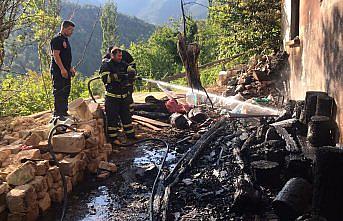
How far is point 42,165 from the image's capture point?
5.04 meters

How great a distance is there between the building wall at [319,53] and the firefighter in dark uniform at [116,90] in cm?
375

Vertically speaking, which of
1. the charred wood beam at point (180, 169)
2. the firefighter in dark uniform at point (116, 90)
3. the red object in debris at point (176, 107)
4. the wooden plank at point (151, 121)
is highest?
the firefighter in dark uniform at point (116, 90)

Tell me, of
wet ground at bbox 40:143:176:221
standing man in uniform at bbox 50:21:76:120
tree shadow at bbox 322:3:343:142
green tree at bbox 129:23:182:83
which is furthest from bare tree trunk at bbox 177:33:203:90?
green tree at bbox 129:23:182:83

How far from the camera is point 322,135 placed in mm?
5199

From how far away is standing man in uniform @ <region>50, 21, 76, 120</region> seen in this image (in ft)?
23.4

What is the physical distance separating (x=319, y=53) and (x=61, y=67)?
497 centimetres

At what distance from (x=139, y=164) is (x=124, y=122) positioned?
167 cm

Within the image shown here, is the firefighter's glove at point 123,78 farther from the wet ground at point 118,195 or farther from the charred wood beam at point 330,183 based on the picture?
the charred wood beam at point 330,183

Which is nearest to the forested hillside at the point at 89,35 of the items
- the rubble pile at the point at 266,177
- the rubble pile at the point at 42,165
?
the rubble pile at the point at 42,165

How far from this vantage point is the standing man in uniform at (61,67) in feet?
23.4

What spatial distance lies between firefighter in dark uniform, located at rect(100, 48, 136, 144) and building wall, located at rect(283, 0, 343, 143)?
375 cm

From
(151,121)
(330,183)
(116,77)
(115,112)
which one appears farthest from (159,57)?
(330,183)

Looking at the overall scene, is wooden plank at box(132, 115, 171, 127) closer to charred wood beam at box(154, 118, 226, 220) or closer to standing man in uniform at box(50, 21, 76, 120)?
charred wood beam at box(154, 118, 226, 220)

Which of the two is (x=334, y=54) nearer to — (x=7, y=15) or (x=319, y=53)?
(x=319, y=53)
